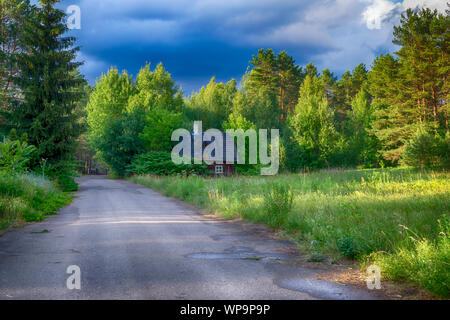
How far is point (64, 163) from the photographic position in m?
25.4

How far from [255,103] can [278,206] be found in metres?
50.7

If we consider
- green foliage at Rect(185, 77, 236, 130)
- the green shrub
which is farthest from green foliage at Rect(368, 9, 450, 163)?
the green shrub

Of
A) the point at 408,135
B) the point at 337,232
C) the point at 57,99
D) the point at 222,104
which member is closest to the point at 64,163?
the point at 57,99

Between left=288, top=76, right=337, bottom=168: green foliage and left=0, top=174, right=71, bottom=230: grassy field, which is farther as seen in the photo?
left=288, top=76, right=337, bottom=168: green foliage

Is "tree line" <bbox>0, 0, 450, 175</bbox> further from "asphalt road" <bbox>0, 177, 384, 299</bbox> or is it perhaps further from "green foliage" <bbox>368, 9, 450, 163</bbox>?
"asphalt road" <bbox>0, 177, 384, 299</bbox>

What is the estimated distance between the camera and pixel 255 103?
59.5 metres

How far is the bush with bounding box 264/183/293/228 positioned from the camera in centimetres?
966

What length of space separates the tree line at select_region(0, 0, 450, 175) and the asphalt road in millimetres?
17071

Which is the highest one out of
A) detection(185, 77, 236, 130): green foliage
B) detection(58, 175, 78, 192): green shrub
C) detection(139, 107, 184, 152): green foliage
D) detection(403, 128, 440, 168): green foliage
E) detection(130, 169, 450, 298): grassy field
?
detection(185, 77, 236, 130): green foliage

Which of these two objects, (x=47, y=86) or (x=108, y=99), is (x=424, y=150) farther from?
(x=108, y=99)

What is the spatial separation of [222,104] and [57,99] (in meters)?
42.9

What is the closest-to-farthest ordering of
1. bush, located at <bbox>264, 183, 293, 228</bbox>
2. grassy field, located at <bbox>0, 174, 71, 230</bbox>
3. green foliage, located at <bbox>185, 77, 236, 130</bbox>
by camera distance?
bush, located at <bbox>264, 183, 293, 228</bbox>
grassy field, located at <bbox>0, 174, 71, 230</bbox>
green foliage, located at <bbox>185, 77, 236, 130</bbox>

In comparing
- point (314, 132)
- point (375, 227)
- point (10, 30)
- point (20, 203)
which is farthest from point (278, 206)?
point (314, 132)

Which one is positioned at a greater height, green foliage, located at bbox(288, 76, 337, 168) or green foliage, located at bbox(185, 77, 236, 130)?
green foliage, located at bbox(185, 77, 236, 130)
